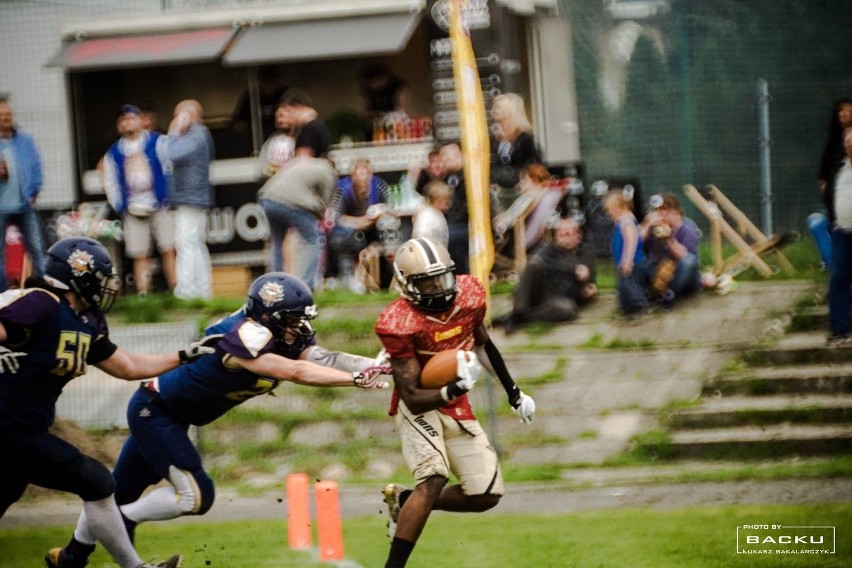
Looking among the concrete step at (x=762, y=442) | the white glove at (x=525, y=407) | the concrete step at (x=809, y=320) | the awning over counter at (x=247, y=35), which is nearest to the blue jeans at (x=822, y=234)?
the concrete step at (x=809, y=320)

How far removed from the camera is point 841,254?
10930 millimetres

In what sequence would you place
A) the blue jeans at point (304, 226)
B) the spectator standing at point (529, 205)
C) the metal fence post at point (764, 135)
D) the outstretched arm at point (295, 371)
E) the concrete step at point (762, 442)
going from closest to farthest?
the outstretched arm at point (295, 371), the concrete step at point (762, 442), the blue jeans at point (304, 226), the spectator standing at point (529, 205), the metal fence post at point (764, 135)

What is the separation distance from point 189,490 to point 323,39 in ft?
27.0

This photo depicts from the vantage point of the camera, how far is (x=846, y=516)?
28.3 feet

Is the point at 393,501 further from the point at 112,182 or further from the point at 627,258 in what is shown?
the point at 112,182

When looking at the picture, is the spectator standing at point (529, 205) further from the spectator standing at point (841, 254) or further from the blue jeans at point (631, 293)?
the spectator standing at point (841, 254)

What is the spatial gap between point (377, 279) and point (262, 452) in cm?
252

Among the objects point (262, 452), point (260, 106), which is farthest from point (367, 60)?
point (262, 452)

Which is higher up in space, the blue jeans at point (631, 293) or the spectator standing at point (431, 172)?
the spectator standing at point (431, 172)


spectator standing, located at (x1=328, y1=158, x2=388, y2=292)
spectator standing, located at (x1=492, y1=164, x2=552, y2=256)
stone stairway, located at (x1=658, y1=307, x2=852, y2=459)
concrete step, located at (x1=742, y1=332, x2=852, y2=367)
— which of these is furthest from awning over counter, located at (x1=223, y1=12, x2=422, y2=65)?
stone stairway, located at (x1=658, y1=307, x2=852, y2=459)

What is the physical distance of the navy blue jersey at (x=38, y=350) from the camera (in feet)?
22.5

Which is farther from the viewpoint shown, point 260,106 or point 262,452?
point 260,106

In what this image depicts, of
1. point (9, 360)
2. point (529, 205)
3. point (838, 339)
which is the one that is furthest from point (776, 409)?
point (9, 360)

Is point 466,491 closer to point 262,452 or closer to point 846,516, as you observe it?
point 846,516
